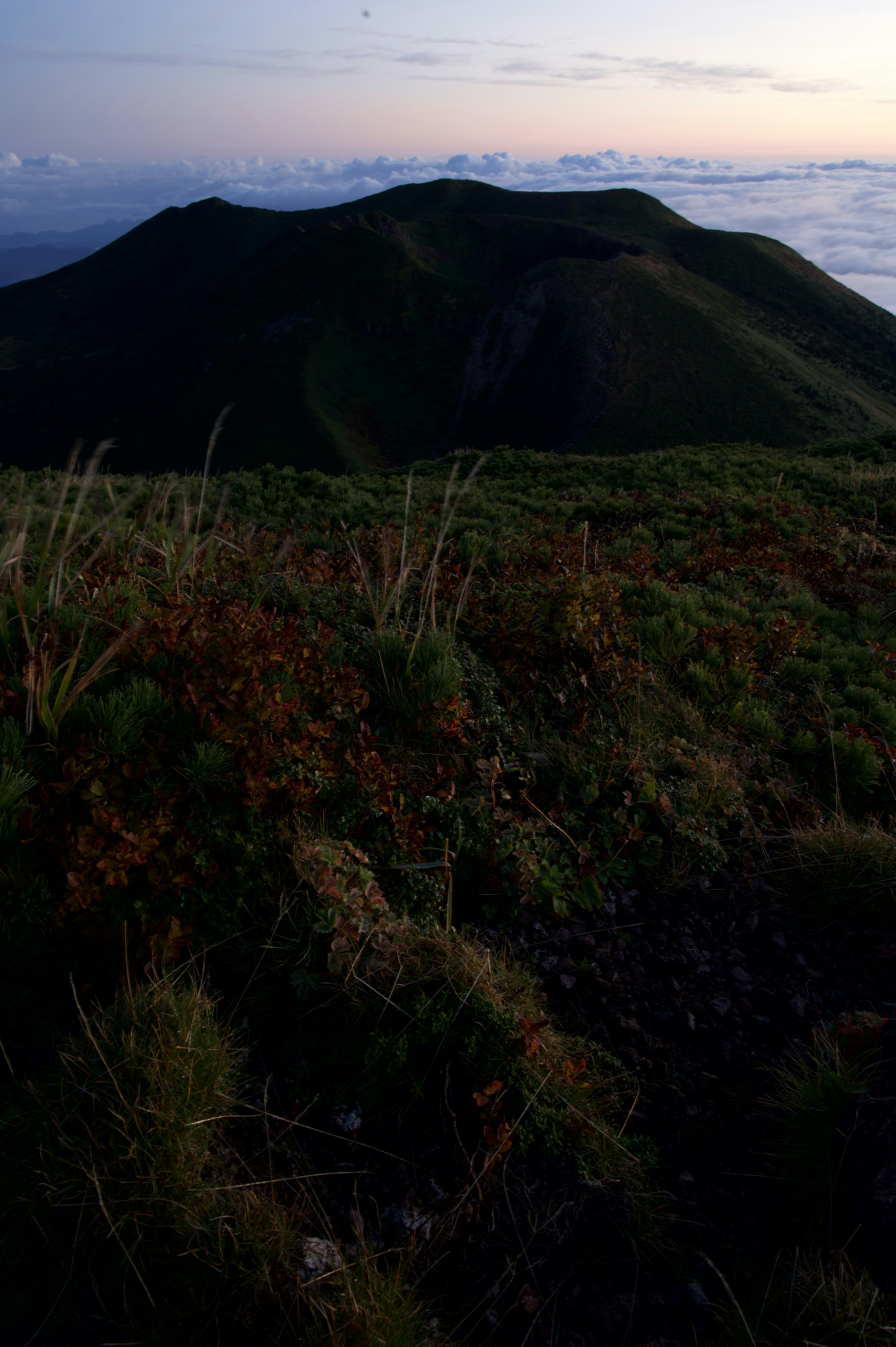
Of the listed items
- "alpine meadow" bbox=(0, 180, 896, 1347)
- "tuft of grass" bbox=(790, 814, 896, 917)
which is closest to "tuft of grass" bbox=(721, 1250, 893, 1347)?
"alpine meadow" bbox=(0, 180, 896, 1347)

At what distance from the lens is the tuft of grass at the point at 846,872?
3525mm

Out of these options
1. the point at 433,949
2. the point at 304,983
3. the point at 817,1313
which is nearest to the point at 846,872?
the point at 817,1313

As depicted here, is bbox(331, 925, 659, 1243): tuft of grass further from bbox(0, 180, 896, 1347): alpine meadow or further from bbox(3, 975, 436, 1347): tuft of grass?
bbox(3, 975, 436, 1347): tuft of grass

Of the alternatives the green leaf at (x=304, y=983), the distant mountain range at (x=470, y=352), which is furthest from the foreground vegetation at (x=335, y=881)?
the distant mountain range at (x=470, y=352)

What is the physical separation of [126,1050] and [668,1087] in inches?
81.0

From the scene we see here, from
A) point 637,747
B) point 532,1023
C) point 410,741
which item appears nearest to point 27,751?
point 410,741

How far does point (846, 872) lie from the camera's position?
11.9 feet

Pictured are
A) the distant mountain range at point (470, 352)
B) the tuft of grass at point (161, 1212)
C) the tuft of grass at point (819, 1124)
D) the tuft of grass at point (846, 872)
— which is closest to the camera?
the tuft of grass at point (161, 1212)

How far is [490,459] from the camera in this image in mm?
18328

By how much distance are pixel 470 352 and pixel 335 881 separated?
425 ft

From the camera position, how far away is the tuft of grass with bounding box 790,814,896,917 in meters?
3.53

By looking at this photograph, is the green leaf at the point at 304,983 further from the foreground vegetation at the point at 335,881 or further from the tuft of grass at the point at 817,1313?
the tuft of grass at the point at 817,1313

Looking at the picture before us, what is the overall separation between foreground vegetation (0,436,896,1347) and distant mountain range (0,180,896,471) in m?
82.0

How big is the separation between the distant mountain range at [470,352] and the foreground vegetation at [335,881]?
81958 mm
